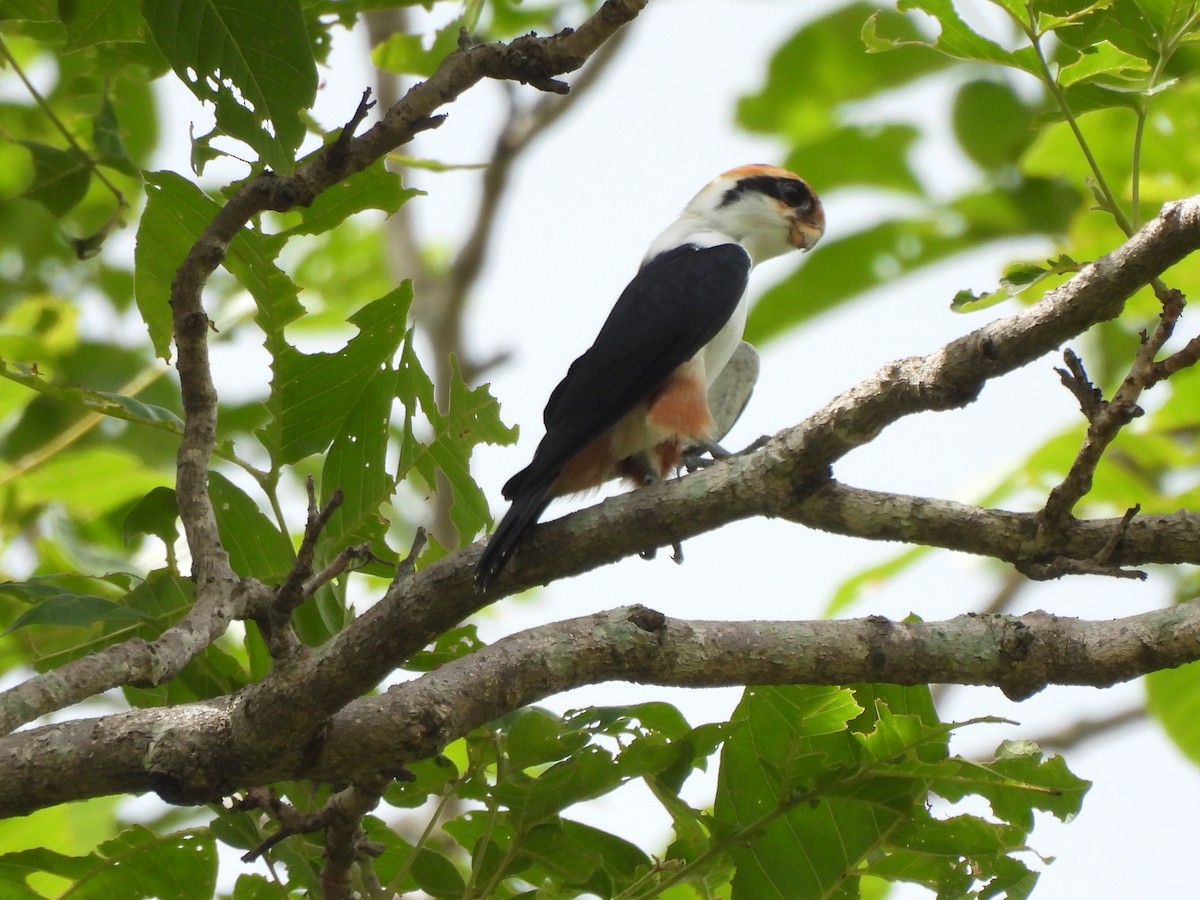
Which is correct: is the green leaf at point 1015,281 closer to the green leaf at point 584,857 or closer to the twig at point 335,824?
the green leaf at point 584,857

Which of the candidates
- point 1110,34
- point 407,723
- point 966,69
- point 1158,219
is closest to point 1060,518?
point 1158,219

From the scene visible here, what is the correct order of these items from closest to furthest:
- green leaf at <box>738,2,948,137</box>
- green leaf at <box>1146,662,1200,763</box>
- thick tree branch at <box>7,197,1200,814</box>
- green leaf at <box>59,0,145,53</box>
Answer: thick tree branch at <box>7,197,1200,814</box>
green leaf at <box>59,0,145,53</box>
green leaf at <box>1146,662,1200,763</box>
green leaf at <box>738,2,948,137</box>

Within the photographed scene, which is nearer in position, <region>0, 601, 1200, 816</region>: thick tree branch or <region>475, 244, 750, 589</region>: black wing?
<region>0, 601, 1200, 816</region>: thick tree branch

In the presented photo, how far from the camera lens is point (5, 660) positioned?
4141 mm

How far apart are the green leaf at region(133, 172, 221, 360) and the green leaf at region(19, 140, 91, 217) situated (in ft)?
2.66

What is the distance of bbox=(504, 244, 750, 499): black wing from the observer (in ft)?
13.0

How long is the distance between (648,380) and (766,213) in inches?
69.0

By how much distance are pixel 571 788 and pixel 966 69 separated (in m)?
4.85

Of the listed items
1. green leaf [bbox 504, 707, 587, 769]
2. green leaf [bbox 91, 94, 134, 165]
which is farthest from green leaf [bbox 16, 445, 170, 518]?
green leaf [bbox 504, 707, 587, 769]

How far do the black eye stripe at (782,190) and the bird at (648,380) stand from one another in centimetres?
65

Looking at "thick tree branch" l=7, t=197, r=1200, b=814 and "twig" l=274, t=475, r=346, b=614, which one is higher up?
"twig" l=274, t=475, r=346, b=614

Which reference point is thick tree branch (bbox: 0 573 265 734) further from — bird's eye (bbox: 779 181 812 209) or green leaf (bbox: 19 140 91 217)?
bird's eye (bbox: 779 181 812 209)

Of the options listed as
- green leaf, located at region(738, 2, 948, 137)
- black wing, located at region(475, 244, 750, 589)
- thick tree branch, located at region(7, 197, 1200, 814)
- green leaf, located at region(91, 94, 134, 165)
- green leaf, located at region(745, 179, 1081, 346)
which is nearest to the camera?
thick tree branch, located at region(7, 197, 1200, 814)

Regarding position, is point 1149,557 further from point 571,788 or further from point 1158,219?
point 571,788
